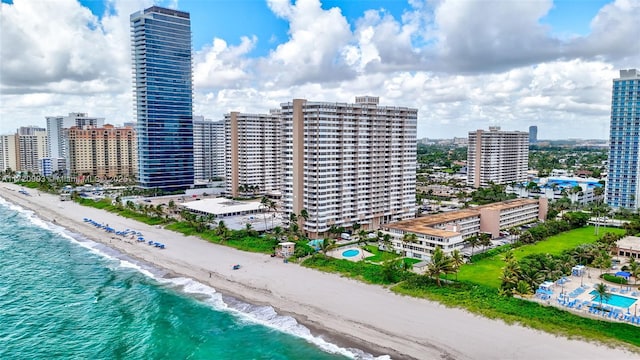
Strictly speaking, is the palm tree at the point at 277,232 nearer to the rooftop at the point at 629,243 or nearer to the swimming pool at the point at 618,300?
the swimming pool at the point at 618,300

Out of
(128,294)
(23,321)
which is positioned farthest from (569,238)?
(23,321)

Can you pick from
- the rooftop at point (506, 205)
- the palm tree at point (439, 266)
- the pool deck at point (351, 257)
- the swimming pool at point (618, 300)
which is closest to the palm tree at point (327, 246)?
the pool deck at point (351, 257)

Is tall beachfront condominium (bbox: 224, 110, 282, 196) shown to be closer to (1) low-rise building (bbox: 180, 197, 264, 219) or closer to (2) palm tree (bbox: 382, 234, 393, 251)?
(1) low-rise building (bbox: 180, 197, 264, 219)

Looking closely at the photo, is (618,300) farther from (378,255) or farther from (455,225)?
(378,255)

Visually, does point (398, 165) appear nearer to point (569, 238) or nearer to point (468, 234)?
point (468, 234)

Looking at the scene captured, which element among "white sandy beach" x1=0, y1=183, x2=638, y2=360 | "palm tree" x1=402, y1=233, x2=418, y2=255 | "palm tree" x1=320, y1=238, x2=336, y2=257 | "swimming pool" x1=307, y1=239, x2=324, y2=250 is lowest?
"white sandy beach" x1=0, y1=183, x2=638, y2=360

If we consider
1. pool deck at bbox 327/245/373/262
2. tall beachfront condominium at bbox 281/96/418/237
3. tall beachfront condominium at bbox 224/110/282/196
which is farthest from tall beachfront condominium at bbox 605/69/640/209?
tall beachfront condominium at bbox 224/110/282/196

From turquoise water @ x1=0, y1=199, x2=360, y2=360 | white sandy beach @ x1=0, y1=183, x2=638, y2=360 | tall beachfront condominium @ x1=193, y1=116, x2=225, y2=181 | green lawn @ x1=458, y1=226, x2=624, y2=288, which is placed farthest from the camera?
tall beachfront condominium @ x1=193, y1=116, x2=225, y2=181
